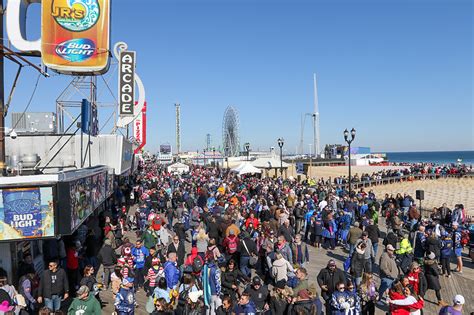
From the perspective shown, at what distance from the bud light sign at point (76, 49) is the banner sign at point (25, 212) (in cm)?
489

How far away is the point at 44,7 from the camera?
35.8 feet

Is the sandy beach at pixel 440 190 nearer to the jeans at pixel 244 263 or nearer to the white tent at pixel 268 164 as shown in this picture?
the white tent at pixel 268 164

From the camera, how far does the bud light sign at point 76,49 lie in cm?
1100

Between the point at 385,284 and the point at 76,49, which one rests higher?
the point at 76,49

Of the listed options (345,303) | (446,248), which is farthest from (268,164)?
(345,303)

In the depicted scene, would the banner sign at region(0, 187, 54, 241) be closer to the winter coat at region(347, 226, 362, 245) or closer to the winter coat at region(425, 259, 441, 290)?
the winter coat at region(425, 259, 441, 290)

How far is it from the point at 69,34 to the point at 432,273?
10515 mm

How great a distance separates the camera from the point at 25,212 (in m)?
7.36

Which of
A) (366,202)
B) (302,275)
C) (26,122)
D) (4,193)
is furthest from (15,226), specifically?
(366,202)

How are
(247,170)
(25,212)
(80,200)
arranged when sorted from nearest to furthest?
(25,212)
(80,200)
(247,170)

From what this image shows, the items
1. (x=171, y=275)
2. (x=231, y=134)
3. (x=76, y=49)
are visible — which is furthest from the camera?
(x=231, y=134)

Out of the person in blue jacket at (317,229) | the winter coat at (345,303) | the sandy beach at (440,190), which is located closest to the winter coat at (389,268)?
the winter coat at (345,303)

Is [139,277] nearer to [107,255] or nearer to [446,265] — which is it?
[107,255]

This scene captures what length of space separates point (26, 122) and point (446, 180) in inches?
1634
